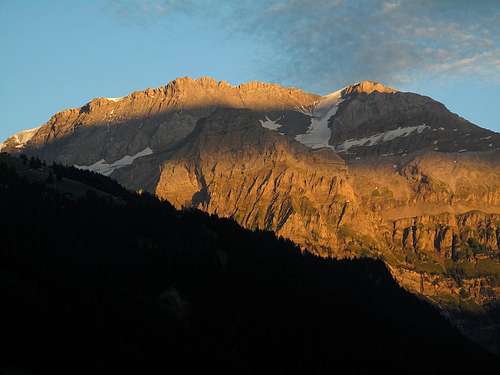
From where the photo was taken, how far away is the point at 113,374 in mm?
178625

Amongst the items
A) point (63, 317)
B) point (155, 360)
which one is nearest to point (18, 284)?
point (63, 317)

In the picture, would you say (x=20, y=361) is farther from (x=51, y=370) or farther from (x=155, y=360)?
(x=155, y=360)

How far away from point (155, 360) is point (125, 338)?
6256 mm

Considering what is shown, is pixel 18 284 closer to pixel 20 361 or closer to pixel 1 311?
pixel 1 311

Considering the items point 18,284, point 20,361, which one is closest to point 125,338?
point 18,284

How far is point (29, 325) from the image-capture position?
595 ft

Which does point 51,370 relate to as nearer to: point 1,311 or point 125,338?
point 1,311

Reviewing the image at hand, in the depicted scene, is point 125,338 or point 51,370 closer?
point 51,370

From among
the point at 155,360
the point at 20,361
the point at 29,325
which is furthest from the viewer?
the point at 155,360

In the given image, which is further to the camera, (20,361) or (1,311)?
(1,311)

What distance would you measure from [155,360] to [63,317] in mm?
17170

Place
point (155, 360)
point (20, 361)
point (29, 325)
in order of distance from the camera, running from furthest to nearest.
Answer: point (155, 360)
point (29, 325)
point (20, 361)

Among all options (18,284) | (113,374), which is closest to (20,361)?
(113,374)

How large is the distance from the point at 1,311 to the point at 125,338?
24.5 metres
